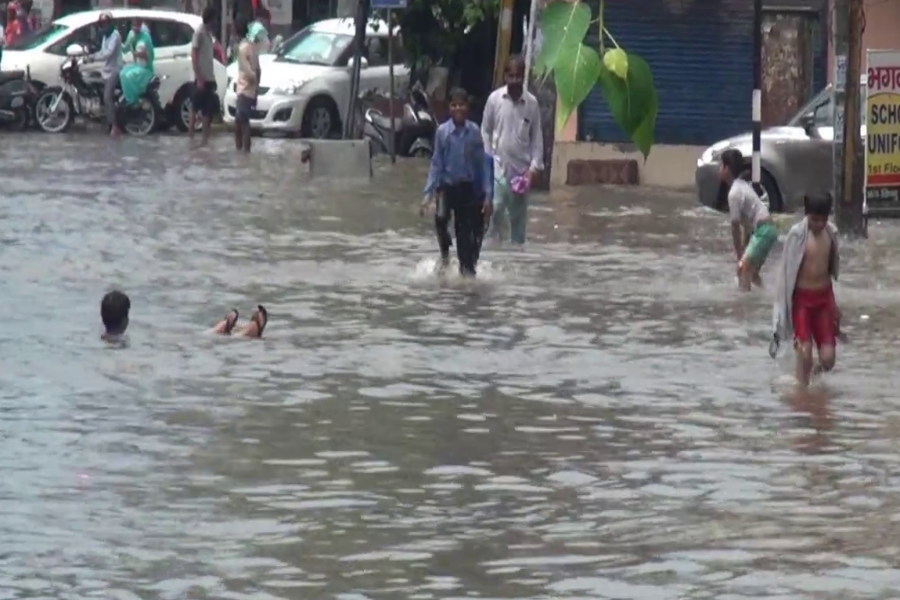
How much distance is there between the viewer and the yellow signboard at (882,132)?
22.9 metres

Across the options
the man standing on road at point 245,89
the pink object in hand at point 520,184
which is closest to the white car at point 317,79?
the man standing on road at point 245,89

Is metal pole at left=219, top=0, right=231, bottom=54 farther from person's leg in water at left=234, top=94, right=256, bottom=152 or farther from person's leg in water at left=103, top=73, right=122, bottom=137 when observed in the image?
person's leg in water at left=234, top=94, right=256, bottom=152

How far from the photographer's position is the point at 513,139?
19.7 metres

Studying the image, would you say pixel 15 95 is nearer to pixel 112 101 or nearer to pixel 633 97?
pixel 112 101

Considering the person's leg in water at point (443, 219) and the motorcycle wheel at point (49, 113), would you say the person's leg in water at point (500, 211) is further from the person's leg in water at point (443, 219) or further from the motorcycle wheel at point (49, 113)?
the motorcycle wheel at point (49, 113)

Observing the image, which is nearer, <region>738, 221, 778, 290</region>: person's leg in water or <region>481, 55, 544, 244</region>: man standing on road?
<region>738, 221, 778, 290</region>: person's leg in water

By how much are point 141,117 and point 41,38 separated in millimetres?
2115

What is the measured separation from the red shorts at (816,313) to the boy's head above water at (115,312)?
3.84m

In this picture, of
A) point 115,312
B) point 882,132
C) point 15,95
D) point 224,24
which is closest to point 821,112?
point 882,132

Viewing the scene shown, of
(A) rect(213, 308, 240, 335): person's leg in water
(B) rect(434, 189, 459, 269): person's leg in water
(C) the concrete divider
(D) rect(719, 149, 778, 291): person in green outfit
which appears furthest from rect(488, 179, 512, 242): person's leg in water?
(C) the concrete divider

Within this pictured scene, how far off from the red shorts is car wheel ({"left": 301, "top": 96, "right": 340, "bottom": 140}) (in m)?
21.7

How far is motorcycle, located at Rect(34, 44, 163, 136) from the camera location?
3388 cm

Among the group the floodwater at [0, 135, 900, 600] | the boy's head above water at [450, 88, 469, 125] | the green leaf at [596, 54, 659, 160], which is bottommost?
the floodwater at [0, 135, 900, 600]

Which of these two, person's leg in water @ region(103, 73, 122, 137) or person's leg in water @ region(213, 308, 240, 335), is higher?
person's leg in water @ region(103, 73, 122, 137)
